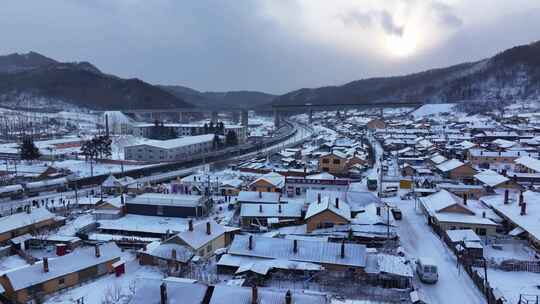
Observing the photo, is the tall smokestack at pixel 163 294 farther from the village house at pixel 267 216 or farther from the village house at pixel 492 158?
Result: the village house at pixel 492 158

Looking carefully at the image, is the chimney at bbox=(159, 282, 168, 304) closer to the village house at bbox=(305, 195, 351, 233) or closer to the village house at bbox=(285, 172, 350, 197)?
the village house at bbox=(305, 195, 351, 233)

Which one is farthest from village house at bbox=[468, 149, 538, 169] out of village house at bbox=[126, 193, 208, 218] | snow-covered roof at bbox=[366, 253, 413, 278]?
village house at bbox=[126, 193, 208, 218]

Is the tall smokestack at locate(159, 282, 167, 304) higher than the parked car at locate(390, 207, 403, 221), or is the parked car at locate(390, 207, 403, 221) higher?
the tall smokestack at locate(159, 282, 167, 304)

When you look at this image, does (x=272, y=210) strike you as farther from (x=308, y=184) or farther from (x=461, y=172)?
(x=461, y=172)

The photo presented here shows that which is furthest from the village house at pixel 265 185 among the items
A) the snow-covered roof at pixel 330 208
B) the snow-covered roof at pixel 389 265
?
the snow-covered roof at pixel 389 265

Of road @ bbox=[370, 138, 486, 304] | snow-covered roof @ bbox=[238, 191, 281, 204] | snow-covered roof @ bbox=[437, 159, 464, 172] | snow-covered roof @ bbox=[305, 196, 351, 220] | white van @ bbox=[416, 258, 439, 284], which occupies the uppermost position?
snow-covered roof @ bbox=[437, 159, 464, 172]

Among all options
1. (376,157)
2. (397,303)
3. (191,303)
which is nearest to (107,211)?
(191,303)

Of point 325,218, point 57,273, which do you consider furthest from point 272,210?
point 57,273
